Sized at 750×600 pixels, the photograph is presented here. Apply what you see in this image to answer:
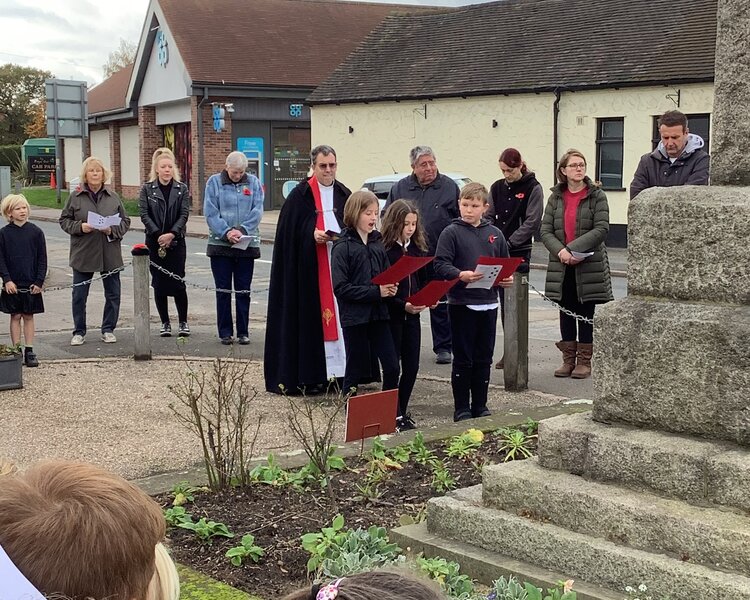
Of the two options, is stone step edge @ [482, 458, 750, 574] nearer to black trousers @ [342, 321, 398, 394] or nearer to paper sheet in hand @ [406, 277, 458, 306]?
paper sheet in hand @ [406, 277, 458, 306]

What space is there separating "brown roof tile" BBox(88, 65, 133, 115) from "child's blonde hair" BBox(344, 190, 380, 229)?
40576 millimetres

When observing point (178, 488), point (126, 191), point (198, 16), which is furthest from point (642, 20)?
point (126, 191)

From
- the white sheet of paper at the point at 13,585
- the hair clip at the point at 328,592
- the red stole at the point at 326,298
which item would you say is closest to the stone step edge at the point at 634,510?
the hair clip at the point at 328,592

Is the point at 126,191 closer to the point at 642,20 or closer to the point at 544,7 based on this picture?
the point at 544,7

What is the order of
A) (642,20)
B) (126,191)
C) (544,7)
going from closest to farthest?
1. (642,20)
2. (544,7)
3. (126,191)

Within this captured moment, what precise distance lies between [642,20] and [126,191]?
1085 inches

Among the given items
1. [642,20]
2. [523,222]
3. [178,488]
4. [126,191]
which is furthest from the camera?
[126,191]

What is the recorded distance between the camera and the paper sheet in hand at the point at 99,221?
1112cm

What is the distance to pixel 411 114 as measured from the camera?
30516 mm

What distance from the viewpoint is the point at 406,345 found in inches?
308

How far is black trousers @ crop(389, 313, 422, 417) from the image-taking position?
306 inches

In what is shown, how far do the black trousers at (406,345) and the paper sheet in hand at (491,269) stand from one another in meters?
0.50

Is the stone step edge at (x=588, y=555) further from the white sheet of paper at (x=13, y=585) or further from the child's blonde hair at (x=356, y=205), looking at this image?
the child's blonde hair at (x=356, y=205)

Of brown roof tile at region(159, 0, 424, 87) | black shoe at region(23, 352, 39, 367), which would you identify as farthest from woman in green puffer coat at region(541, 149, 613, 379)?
brown roof tile at region(159, 0, 424, 87)
